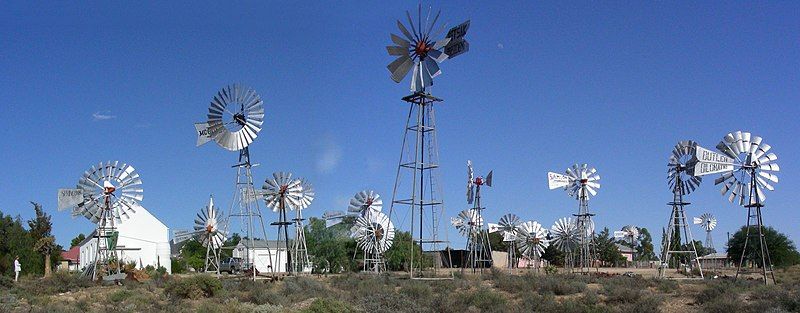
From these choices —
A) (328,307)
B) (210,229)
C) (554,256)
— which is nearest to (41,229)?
(210,229)

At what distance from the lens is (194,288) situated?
86.4 ft

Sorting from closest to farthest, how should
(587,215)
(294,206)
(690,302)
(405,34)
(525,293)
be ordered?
(690,302)
(525,293)
(405,34)
(294,206)
(587,215)

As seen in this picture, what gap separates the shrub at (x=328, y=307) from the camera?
63.6ft

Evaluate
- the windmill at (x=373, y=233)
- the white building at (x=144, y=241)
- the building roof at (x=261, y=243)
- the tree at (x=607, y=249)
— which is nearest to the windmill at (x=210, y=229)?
the building roof at (x=261, y=243)

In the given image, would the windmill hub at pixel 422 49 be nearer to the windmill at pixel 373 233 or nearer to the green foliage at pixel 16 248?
the windmill at pixel 373 233

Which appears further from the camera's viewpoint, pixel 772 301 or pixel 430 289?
pixel 430 289

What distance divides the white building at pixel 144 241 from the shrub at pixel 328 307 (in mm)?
40240

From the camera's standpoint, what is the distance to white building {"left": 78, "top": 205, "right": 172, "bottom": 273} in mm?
57469

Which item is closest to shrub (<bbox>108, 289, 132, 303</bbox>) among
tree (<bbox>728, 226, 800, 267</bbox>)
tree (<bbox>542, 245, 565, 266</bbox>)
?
tree (<bbox>728, 226, 800, 267</bbox>)

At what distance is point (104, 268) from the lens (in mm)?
36469

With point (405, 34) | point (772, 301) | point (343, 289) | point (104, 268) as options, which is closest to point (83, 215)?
point (104, 268)

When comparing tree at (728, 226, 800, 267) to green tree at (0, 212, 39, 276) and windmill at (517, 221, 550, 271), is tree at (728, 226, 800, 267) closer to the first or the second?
windmill at (517, 221, 550, 271)

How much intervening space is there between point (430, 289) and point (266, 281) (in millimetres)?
9799

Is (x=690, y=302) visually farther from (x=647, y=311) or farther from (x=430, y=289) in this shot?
(x=430, y=289)
